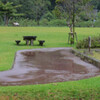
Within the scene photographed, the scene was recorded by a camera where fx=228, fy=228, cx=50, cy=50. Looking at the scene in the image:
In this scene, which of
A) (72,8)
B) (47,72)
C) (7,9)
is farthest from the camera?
(7,9)

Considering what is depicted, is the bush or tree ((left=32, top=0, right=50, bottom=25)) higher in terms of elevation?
tree ((left=32, top=0, right=50, bottom=25))

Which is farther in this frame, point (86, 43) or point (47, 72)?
point (86, 43)

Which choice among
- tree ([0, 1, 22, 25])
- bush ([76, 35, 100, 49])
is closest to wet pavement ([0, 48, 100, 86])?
bush ([76, 35, 100, 49])

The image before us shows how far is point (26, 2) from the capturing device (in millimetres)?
62281

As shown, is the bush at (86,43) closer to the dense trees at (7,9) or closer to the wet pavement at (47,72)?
the wet pavement at (47,72)

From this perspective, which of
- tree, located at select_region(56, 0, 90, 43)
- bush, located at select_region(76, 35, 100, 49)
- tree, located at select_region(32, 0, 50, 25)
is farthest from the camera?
tree, located at select_region(32, 0, 50, 25)

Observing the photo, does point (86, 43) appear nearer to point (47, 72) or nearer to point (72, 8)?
point (72, 8)

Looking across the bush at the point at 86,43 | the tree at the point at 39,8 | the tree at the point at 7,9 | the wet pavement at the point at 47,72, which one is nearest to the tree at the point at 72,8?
the bush at the point at 86,43

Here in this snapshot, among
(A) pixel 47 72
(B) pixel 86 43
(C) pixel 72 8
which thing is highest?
(C) pixel 72 8

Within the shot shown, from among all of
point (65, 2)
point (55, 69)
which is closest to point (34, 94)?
point (55, 69)

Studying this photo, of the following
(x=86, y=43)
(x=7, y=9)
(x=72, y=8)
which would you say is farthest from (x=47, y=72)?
(x=7, y=9)

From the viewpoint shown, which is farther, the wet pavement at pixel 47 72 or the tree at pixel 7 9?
the tree at pixel 7 9

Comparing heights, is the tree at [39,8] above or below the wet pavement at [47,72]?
above

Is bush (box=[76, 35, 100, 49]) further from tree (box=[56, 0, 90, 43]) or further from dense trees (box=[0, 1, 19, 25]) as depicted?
dense trees (box=[0, 1, 19, 25])
